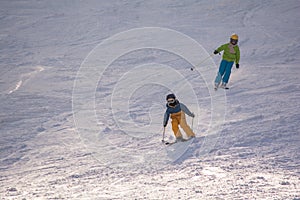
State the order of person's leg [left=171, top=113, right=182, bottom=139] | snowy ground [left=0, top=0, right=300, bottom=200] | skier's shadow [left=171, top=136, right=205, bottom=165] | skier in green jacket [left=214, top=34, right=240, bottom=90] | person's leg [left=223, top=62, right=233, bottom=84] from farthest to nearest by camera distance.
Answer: person's leg [left=223, top=62, right=233, bottom=84] < skier in green jacket [left=214, top=34, right=240, bottom=90] < person's leg [left=171, top=113, right=182, bottom=139] < skier's shadow [left=171, top=136, right=205, bottom=165] < snowy ground [left=0, top=0, right=300, bottom=200]

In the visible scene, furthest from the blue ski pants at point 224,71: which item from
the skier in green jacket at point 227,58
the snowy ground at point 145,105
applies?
the snowy ground at point 145,105

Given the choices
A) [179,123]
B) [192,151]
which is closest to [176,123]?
[179,123]

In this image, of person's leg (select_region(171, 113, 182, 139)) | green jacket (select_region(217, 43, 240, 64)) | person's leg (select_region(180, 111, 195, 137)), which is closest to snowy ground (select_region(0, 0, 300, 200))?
person's leg (select_region(180, 111, 195, 137))

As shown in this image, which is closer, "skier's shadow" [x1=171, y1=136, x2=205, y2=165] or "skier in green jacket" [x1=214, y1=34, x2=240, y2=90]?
"skier's shadow" [x1=171, y1=136, x2=205, y2=165]

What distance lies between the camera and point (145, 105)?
11438 millimetres

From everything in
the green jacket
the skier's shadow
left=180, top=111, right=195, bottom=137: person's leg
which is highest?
the green jacket

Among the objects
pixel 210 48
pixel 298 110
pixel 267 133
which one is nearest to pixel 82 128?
pixel 267 133

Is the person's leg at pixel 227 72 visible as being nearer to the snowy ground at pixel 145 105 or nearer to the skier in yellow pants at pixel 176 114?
the snowy ground at pixel 145 105

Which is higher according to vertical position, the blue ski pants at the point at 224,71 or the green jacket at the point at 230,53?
the green jacket at the point at 230,53

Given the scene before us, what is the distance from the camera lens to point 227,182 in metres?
6.68

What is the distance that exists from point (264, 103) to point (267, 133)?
195 cm

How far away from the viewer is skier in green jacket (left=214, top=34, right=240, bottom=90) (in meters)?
11.1

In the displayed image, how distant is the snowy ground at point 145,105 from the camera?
715 centimetres

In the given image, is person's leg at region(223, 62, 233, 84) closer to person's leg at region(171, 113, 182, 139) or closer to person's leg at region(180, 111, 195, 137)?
person's leg at region(180, 111, 195, 137)
